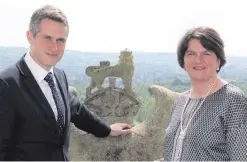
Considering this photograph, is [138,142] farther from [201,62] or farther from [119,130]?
[201,62]

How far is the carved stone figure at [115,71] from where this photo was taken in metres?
4.64

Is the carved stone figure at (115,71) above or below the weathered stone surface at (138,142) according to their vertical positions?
above

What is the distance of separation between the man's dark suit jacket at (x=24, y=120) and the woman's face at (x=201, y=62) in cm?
90

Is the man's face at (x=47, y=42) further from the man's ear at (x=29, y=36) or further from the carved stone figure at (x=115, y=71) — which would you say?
the carved stone figure at (x=115, y=71)

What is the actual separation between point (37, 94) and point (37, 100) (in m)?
0.04

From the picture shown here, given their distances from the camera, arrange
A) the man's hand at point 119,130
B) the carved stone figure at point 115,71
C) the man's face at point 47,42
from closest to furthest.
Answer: the man's face at point 47,42 < the man's hand at point 119,130 < the carved stone figure at point 115,71

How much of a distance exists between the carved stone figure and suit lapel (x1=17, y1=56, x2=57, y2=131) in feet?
7.17

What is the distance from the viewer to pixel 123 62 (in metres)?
4.75

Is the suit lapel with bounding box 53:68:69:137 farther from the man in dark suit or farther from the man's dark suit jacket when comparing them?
the man's dark suit jacket

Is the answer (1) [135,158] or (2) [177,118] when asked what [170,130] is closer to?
(2) [177,118]

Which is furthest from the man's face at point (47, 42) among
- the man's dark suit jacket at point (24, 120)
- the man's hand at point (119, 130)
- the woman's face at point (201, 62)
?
the man's hand at point (119, 130)

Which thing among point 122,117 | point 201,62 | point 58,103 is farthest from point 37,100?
point 122,117

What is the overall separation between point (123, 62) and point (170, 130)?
2.40 metres

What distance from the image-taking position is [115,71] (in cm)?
478
